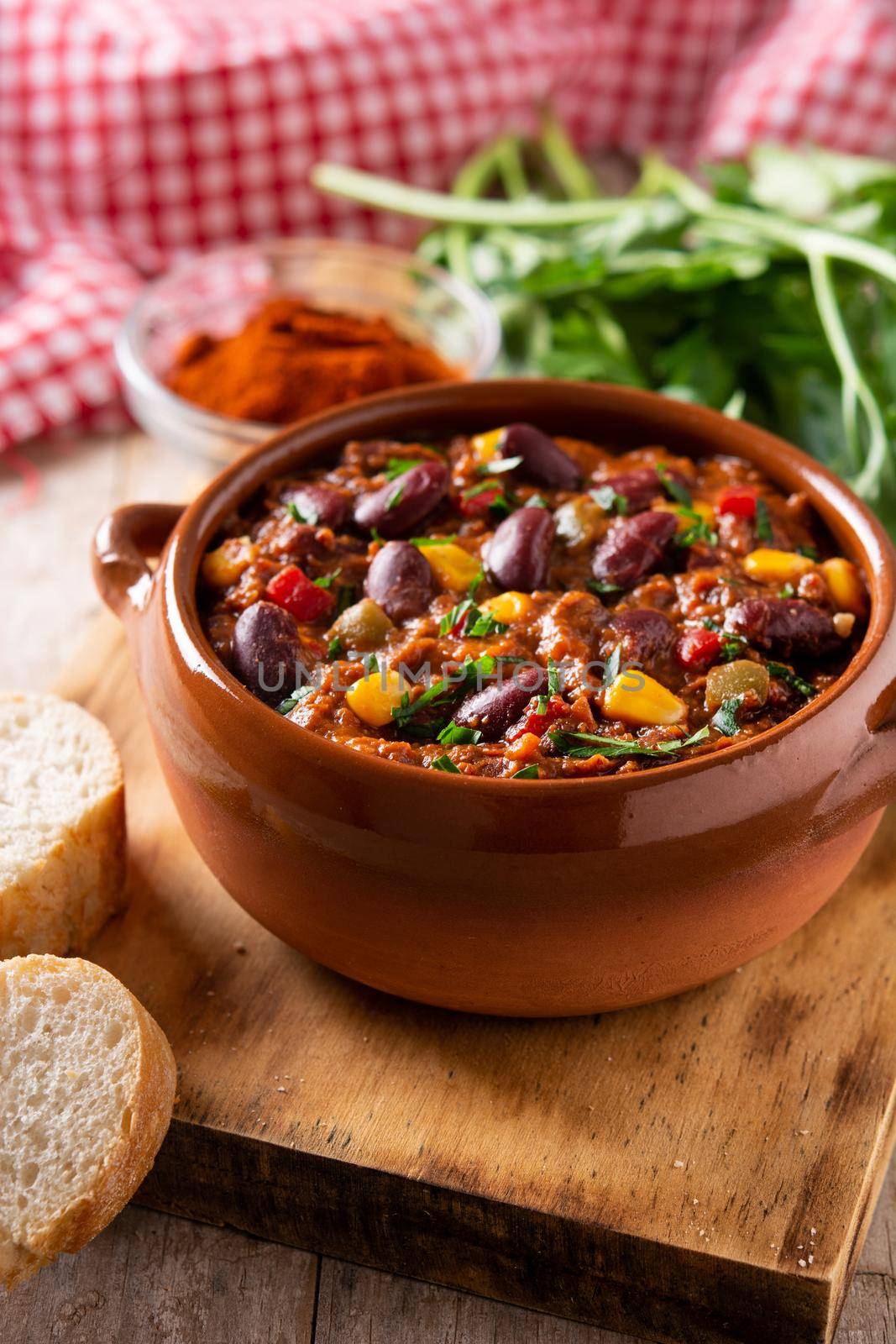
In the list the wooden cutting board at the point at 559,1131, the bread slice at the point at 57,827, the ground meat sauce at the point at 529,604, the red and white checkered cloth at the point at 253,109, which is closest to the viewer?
the wooden cutting board at the point at 559,1131

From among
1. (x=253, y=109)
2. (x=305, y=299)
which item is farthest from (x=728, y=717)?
(x=253, y=109)

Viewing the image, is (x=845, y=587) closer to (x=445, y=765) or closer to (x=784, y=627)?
(x=784, y=627)

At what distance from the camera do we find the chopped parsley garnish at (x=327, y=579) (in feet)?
9.09

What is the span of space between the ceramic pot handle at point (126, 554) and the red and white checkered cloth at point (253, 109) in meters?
1.93

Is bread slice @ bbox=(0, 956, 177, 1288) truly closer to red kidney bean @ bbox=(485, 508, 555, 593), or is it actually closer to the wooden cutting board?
the wooden cutting board

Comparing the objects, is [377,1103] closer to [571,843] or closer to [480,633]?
[571,843]

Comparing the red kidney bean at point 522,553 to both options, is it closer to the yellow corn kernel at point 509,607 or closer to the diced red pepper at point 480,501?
the yellow corn kernel at point 509,607

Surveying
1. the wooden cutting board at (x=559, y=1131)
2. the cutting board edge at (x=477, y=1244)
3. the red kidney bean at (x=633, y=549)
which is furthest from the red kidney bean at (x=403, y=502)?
the cutting board edge at (x=477, y=1244)

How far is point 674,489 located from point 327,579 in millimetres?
779

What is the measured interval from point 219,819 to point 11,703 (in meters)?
0.82

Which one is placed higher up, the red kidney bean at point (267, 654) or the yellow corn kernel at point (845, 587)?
the yellow corn kernel at point (845, 587)

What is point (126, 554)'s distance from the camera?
2.91 m

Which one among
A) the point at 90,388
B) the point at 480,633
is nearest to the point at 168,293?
the point at 90,388

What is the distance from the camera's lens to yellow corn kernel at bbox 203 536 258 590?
9.19ft
